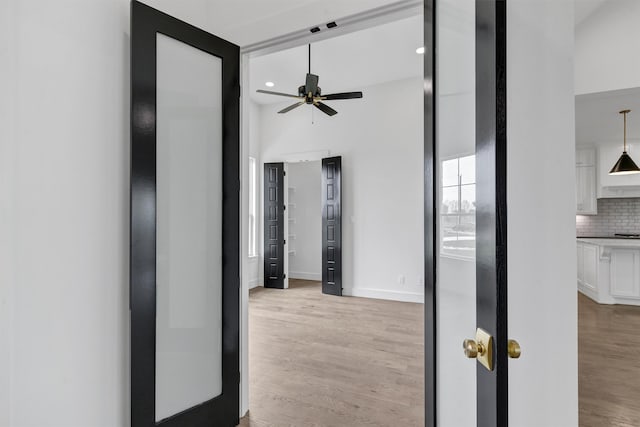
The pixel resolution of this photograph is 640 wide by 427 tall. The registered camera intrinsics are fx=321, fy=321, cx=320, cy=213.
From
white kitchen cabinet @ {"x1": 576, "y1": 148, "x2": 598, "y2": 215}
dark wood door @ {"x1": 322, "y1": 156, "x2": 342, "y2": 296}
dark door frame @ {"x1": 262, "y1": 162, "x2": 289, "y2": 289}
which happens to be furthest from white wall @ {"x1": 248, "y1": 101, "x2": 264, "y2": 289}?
white kitchen cabinet @ {"x1": 576, "y1": 148, "x2": 598, "y2": 215}

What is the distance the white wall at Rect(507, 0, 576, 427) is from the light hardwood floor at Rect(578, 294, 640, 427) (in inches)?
58.6

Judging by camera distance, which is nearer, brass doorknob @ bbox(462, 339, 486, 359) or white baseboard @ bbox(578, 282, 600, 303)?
brass doorknob @ bbox(462, 339, 486, 359)

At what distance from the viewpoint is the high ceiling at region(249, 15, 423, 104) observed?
375 centimetres

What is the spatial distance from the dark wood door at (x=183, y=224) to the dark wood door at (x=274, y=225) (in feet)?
12.9

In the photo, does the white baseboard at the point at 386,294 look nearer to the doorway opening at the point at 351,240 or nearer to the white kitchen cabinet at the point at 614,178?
the doorway opening at the point at 351,240

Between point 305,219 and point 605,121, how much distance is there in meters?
5.38

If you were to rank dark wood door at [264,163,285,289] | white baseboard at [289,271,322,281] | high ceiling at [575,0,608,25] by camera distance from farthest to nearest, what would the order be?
white baseboard at [289,271,322,281]
dark wood door at [264,163,285,289]
high ceiling at [575,0,608,25]

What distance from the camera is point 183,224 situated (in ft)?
5.55

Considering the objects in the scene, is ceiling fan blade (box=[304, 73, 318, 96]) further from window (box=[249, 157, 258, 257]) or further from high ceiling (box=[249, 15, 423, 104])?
window (box=[249, 157, 258, 257])

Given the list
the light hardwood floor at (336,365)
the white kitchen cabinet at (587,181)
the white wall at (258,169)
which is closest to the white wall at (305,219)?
the white wall at (258,169)

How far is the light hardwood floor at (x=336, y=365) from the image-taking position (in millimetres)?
2061

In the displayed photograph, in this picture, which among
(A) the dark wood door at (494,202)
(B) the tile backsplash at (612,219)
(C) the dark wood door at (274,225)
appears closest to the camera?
(A) the dark wood door at (494,202)

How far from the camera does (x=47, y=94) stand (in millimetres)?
1299

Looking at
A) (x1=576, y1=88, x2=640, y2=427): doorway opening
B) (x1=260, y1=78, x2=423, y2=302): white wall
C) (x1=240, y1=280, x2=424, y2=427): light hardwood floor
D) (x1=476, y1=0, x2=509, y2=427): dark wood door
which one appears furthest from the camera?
(x1=260, y1=78, x2=423, y2=302): white wall
